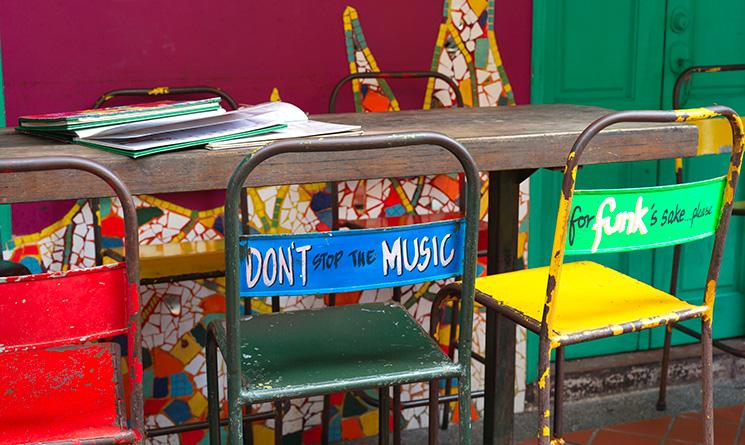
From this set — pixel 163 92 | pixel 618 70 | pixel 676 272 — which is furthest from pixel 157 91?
pixel 676 272

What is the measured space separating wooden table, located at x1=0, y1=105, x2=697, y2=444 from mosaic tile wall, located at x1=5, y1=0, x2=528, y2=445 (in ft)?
1.59

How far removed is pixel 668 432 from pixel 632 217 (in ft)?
4.96

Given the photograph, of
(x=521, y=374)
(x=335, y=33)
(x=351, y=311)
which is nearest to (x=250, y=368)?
(x=351, y=311)

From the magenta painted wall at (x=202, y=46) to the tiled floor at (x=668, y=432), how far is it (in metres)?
1.17

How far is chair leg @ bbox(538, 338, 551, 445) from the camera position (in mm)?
1623

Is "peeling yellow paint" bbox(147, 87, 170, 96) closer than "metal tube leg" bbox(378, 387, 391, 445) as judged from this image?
No

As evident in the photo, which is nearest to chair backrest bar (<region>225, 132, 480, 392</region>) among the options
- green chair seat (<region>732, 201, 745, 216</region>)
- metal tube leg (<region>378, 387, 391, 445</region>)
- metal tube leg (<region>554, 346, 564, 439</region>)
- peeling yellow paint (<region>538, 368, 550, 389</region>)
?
peeling yellow paint (<region>538, 368, 550, 389</region>)

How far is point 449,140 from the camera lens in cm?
134

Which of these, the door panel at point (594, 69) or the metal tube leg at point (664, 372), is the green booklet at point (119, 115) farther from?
the metal tube leg at point (664, 372)

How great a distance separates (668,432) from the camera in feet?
9.32

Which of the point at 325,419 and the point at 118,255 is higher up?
the point at 118,255

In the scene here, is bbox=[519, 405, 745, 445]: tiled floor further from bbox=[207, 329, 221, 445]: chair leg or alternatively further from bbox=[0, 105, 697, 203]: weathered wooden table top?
bbox=[207, 329, 221, 445]: chair leg

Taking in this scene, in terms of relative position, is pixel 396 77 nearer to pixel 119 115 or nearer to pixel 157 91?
pixel 157 91

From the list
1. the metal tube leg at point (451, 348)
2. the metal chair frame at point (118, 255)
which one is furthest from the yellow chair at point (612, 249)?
the metal chair frame at point (118, 255)
